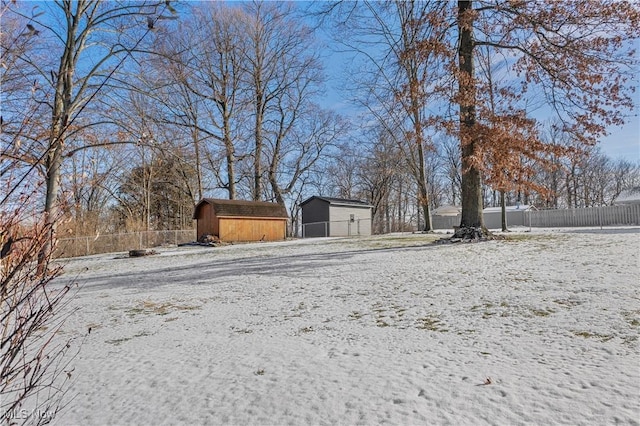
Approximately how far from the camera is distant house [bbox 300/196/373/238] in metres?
29.3

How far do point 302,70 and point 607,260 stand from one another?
2496 cm

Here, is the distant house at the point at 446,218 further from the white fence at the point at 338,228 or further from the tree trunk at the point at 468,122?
the tree trunk at the point at 468,122

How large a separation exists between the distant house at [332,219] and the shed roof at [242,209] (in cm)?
559

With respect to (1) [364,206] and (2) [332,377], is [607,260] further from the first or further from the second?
(1) [364,206]

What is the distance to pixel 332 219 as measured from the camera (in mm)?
29422

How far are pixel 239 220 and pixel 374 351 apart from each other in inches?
753

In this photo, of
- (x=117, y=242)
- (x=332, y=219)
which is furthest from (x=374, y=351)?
(x=332, y=219)

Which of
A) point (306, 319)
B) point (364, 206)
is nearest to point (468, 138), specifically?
point (306, 319)

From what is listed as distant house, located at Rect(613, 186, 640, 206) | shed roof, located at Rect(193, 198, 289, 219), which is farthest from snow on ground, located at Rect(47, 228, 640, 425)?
distant house, located at Rect(613, 186, 640, 206)

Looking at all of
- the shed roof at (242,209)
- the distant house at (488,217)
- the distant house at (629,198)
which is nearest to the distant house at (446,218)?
the distant house at (488,217)

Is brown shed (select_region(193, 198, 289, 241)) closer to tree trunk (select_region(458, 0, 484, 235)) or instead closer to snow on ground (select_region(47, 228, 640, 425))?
tree trunk (select_region(458, 0, 484, 235))

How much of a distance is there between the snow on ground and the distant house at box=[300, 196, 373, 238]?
74.3 feet

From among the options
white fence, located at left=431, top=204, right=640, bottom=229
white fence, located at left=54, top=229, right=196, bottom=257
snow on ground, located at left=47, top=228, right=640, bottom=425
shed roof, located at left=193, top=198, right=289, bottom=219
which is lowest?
snow on ground, located at left=47, top=228, right=640, bottom=425

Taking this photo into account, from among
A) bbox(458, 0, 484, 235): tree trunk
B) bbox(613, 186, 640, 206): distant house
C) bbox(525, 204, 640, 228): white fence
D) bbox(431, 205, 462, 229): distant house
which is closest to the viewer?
bbox(458, 0, 484, 235): tree trunk
